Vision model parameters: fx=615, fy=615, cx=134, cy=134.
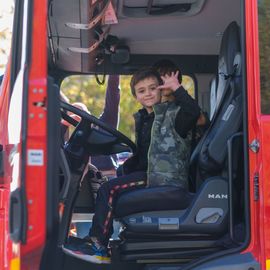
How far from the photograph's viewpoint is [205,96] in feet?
14.6

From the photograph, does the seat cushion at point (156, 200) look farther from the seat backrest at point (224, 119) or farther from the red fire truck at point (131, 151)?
the seat backrest at point (224, 119)

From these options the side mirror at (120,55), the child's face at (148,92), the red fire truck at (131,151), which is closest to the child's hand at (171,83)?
the child's face at (148,92)

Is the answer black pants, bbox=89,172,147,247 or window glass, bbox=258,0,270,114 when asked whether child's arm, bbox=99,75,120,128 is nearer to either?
black pants, bbox=89,172,147,247

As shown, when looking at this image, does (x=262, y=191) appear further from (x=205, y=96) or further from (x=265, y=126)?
(x=205, y=96)

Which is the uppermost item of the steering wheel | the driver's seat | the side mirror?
the side mirror

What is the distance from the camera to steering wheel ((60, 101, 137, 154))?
10.5 feet

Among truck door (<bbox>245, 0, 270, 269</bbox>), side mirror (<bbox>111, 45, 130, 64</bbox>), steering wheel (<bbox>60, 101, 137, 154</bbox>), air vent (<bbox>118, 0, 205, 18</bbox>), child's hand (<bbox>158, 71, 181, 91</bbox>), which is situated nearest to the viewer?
truck door (<bbox>245, 0, 270, 269</bbox>)

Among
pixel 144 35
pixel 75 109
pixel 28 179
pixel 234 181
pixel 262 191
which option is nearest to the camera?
pixel 28 179

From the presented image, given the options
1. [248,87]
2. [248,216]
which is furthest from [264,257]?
[248,87]

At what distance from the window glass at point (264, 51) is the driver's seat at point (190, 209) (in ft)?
0.93

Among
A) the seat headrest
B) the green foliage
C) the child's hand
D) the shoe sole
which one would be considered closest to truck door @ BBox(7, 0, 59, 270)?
the shoe sole

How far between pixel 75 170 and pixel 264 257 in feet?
3.76

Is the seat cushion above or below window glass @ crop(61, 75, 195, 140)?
below

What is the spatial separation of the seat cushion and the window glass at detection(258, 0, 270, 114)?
25.3 inches
